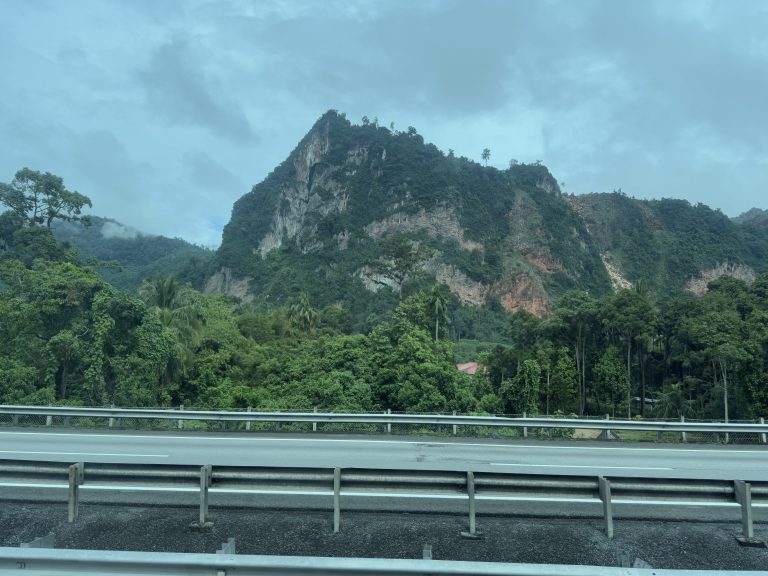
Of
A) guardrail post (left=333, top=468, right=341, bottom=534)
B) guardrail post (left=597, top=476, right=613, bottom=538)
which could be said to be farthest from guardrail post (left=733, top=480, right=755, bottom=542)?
guardrail post (left=333, top=468, right=341, bottom=534)

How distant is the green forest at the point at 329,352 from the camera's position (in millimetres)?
27000

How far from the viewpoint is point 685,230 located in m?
153

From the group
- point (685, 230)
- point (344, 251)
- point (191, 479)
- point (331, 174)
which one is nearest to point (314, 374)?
point (191, 479)

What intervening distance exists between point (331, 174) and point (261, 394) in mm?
123734

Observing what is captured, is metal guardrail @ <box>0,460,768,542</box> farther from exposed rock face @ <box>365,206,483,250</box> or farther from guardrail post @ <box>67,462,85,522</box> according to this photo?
exposed rock face @ <box>365,206,483,250</box>

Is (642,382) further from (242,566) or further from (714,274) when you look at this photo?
(714,274)

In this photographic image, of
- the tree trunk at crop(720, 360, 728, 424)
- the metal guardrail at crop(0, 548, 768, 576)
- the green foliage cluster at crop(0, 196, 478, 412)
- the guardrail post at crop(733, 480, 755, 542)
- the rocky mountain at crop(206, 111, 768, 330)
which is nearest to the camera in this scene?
the metal guardrail at crop(0, 548, 768, 576)

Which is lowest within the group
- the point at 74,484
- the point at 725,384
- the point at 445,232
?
the point at 725,384

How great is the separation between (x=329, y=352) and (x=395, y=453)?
22239 mm

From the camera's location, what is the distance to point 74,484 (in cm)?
524

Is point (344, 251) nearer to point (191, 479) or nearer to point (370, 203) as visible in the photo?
point (370, 203)

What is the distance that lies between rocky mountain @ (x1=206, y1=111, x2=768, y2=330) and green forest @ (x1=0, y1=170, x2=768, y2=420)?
182ft

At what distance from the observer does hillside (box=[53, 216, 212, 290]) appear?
12688 cm

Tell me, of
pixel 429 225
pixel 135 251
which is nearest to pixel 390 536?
pixel 429 225
